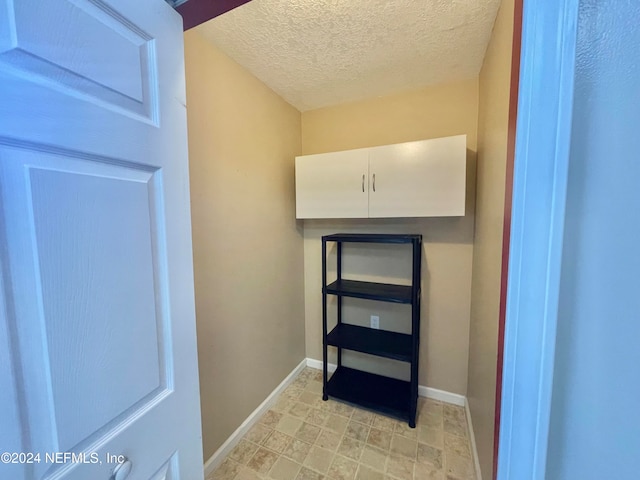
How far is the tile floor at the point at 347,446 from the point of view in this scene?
1417 millimetres

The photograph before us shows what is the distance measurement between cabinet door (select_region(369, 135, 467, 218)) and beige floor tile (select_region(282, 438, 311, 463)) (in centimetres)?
158

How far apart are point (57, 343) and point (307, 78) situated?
6.11 ft

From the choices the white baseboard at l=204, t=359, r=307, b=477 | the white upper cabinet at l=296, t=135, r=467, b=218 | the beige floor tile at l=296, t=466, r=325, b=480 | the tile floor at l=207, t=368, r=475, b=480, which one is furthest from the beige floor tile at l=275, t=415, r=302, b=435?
the white upper cabinet at l=296, t=135, r=467, b=218

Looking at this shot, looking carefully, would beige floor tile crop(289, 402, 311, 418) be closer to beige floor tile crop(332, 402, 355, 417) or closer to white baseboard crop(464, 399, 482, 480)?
beige floor tile crop(332, 402, 355, 417)

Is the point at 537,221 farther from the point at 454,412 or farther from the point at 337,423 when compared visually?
the point at 454,412

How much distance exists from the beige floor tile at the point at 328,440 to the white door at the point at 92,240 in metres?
1.12

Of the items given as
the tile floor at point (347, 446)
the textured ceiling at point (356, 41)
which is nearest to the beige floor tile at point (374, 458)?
the tile floor at point (347, 446)

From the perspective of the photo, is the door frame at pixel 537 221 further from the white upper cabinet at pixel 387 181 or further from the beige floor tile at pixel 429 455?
the beige floor tile at pixel 429 455

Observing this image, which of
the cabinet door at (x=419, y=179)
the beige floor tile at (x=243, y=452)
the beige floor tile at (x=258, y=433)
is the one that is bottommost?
the beige floor tile at (x=258, y=433)

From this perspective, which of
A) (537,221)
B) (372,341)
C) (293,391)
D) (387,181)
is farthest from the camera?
(293,391)

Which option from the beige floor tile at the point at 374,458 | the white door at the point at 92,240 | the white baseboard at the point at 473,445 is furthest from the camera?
the beige floor tile at the point at 374,458

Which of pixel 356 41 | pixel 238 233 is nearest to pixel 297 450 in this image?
pixel 238 233

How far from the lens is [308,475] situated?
55.3 inches

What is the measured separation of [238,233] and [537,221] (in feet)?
4.85
